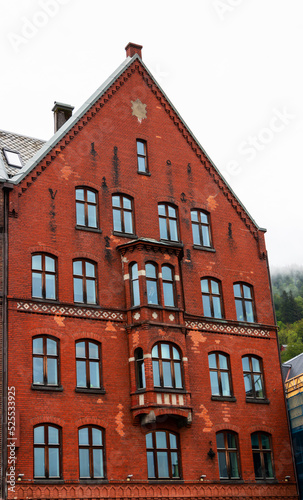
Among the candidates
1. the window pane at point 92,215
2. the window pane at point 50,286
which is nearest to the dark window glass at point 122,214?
the window pane at point 92,215

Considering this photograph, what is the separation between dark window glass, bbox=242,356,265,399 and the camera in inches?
1366

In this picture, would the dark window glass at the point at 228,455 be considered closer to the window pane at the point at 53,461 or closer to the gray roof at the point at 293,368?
the window pane at the point at 53,461

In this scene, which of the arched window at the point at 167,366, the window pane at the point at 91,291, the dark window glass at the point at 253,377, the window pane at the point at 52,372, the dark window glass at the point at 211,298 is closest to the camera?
the window pane at the point at 52,372

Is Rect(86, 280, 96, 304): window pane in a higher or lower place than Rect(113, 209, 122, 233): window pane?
lower

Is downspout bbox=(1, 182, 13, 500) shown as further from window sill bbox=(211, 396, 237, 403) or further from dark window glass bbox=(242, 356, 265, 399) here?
dark window glass bbox=(242, 356, 265, 399)

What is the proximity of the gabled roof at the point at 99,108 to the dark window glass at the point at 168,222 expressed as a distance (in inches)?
160

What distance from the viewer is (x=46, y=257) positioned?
31312mm

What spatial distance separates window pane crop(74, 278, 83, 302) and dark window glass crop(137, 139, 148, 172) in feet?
25.0

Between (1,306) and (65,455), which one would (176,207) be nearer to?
(1,306)

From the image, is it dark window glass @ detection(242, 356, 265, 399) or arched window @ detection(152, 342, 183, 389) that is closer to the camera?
arched window @ detection(152, 342, 183, 389)

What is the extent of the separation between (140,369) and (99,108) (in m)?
13.8

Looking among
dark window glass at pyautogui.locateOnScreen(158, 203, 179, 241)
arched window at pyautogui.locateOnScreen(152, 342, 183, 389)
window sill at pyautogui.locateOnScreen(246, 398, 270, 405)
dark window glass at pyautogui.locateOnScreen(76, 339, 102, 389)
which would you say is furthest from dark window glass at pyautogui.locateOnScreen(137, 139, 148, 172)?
window sill at pyautogui.locateOnScreen(246, 398, 270, 405)

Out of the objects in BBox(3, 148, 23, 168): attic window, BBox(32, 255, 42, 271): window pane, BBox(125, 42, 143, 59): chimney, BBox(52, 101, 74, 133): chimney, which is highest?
BBox(125, 42, 143, 59): chimney

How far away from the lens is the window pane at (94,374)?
30.4 m
